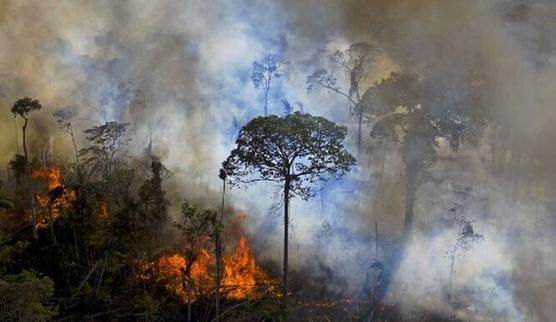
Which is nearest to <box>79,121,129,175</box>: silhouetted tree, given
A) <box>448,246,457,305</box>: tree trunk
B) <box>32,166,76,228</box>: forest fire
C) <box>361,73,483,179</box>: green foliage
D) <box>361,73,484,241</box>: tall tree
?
<box>32,166,76,228</box>: forest fire

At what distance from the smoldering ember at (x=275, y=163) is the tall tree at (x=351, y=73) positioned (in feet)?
0.62

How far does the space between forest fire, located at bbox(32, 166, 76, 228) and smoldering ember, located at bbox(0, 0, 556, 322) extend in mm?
250

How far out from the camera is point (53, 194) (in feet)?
130

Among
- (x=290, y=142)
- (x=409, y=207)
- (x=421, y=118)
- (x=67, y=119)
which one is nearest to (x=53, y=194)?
(x=67, y=119)

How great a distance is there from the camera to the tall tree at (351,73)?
51.4 meters

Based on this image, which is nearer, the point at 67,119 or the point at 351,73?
the point at 351,73

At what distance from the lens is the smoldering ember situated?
33.7m

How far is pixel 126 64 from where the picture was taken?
191 ft

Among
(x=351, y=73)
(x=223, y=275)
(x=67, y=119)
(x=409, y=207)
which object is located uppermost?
(x=351, y=73)

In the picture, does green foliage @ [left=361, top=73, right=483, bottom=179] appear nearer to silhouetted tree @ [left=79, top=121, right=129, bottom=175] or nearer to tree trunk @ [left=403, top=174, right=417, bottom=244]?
tree trunk @ [left=403, top=174, right=417, bottom=244]

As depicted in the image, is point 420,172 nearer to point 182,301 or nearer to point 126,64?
point 182,301

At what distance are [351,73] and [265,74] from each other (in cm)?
795

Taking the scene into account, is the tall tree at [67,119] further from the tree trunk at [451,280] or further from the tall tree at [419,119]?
the tree trunk at [451,280]

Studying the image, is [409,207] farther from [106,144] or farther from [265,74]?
[106,144]
